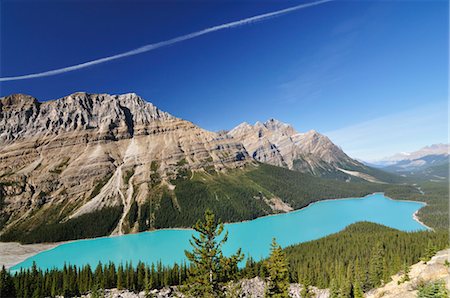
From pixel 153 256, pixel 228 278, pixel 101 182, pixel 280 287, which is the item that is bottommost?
pixel 153 256

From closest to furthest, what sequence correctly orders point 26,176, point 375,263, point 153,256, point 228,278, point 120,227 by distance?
point 228,278 < point 375,263 < point 153,256 < point 120,227 < point 26,176

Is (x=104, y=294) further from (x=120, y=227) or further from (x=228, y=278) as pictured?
(x=120, y=227)

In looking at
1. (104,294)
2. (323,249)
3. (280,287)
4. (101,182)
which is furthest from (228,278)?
(101,182)

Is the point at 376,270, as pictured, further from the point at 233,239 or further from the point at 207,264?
the point at 233,239

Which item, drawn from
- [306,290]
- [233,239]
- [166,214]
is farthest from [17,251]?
[306,290]

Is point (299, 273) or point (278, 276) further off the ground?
point (278, 276)

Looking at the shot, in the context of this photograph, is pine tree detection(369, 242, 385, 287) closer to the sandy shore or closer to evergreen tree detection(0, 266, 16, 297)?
evergreen tree detection(0, 266, 16, 297)

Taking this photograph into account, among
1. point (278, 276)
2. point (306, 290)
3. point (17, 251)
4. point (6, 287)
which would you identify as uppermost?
point (278, 276)
